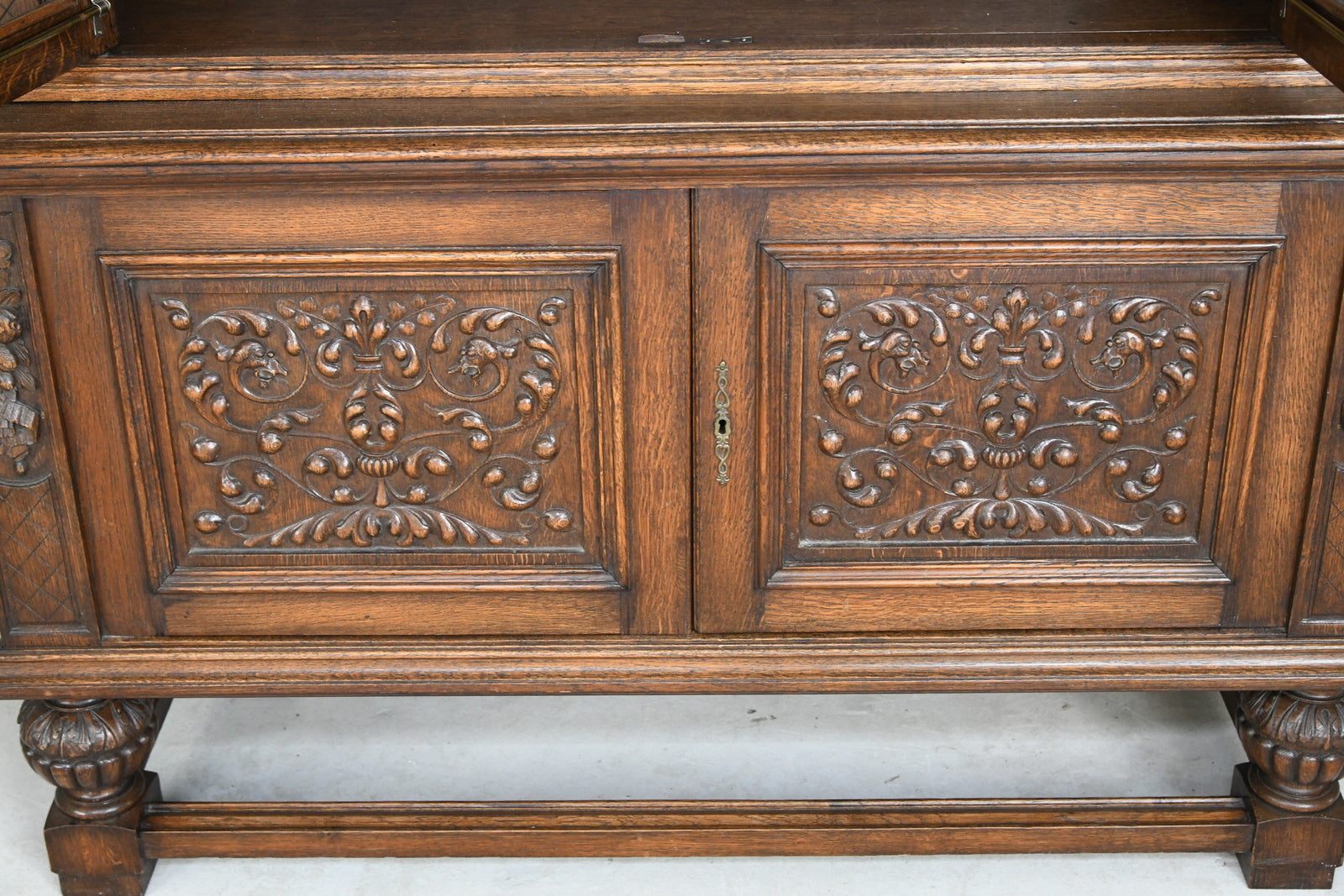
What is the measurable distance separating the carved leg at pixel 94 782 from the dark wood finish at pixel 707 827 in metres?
0.04

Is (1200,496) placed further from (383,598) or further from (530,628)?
(383,598)

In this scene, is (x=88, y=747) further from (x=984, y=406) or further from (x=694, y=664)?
(x=984, y=406)

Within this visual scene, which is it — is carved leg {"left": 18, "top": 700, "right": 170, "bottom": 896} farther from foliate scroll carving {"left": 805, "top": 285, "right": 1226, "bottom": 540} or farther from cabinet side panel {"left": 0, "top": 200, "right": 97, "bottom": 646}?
foliate scroll carving {"left": 805, "top": 285, "right": 1226, "bottom": 540}

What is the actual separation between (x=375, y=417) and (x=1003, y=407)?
668 millimetres

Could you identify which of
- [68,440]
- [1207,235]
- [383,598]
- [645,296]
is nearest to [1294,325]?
[1207,235]

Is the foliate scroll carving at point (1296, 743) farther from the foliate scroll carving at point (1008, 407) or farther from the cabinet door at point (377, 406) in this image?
the cabinet door at point (377, 406)

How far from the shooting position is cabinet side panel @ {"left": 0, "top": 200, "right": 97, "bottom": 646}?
148cm

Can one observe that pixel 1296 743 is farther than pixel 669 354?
Yes

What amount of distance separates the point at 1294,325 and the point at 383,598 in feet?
3.33

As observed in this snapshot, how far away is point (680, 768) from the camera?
203 centimetres

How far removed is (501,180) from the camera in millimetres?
1427

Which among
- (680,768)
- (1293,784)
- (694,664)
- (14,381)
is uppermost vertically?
(14,381)

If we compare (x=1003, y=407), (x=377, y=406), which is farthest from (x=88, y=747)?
(x=1003, y=407)

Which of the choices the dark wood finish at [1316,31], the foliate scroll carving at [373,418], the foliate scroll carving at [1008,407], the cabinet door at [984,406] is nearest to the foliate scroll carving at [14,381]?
the foliate scroll carving at [373,418]
